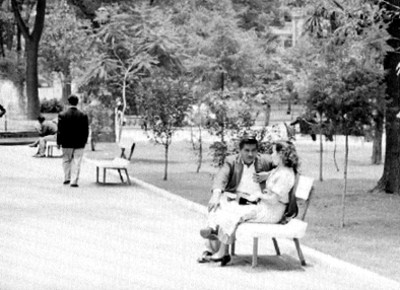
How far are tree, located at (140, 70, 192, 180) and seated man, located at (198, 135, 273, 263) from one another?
13375 mm

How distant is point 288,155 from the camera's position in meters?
12.5

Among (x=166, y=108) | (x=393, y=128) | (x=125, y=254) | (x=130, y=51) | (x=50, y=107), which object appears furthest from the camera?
(x=50, y=107)

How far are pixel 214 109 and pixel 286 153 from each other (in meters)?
16.9

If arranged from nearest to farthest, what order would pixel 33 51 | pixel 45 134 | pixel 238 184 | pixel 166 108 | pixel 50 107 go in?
pixel 238 184
pixel 166 108
pixel 45 134
pixel 33 51
pixel 50 107

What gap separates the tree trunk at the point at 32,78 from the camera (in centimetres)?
5309

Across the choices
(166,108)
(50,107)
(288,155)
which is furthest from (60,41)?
(288,155)

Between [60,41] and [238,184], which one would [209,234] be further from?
[60,41]

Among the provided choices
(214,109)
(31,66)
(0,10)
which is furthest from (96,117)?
(0,10)

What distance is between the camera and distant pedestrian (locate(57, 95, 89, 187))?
939 inches

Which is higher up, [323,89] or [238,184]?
[323,89]

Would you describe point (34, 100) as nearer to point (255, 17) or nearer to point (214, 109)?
point (255, 17)

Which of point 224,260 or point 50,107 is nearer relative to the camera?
point 224,260

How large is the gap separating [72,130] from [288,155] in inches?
475

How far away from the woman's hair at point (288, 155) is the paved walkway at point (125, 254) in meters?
1.18
